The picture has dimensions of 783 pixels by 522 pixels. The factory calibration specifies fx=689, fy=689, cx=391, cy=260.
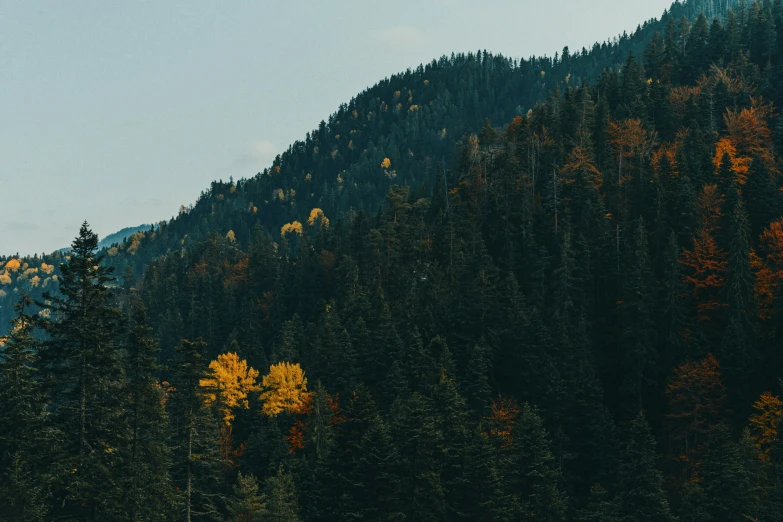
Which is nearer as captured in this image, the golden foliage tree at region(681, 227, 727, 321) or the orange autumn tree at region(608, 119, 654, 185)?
the golden foliage tree at region(681, 227, 727, 321)

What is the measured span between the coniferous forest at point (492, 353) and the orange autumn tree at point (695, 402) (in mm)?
289

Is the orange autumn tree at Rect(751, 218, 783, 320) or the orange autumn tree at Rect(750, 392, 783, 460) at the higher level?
the orange autumn tree at Rect(751, 218, 783, 320)

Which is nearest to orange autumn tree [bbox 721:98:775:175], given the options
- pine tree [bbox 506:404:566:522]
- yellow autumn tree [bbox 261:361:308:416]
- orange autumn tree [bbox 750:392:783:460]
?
orange autumn tree [bbox 750:392:783:460]

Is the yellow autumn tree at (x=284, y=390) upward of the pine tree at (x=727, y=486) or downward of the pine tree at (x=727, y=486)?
upward

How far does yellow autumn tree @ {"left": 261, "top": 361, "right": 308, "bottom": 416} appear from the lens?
3378 inches

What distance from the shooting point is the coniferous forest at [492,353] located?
32.1m

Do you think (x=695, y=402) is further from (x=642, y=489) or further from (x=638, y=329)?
(x=642, y=489)

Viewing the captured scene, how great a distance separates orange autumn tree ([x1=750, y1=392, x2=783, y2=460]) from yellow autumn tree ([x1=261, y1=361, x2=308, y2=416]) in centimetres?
5009

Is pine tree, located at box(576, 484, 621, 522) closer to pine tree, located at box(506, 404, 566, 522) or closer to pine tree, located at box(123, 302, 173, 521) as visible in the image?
pine tree, located at box(506, 404, 566, 522)

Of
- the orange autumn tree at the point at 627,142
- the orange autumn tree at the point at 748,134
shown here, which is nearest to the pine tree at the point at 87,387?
the orange autumn tree at the point at 627,142

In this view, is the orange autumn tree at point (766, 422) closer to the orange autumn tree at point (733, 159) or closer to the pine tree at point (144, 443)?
the orange autumn tree at point (733, 159)

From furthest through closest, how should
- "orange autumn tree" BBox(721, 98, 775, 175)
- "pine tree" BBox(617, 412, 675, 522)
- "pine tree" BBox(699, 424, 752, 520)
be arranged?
"orange autumn tree" BBox(721, 98, 775, 175)
"pine tree" BBox(617, 412, 675, 522)
"pine tree" BBox(699, 424, 752, 520)

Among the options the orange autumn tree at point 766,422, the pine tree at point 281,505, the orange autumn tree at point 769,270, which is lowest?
the pine tree at point 281,505

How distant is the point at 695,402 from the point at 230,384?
5610 centimetres
